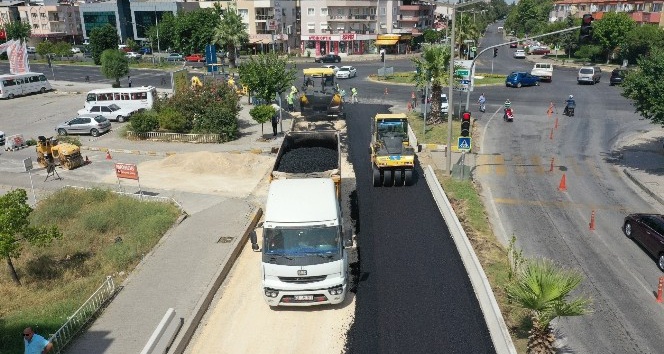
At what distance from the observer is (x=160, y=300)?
14.0m

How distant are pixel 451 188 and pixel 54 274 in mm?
16272

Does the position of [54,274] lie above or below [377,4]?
below

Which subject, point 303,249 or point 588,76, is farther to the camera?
point 588,76

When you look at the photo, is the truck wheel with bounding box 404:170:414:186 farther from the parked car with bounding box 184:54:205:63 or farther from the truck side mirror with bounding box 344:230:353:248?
the parked car with bounding box 184:54:205:63

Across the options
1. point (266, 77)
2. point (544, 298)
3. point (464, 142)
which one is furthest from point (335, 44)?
point (544, 298)

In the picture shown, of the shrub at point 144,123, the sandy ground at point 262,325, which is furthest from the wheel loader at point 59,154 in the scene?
the sandy ground at point 262,325

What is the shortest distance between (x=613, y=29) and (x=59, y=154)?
67728 mm

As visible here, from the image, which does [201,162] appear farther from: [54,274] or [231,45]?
[231,45]

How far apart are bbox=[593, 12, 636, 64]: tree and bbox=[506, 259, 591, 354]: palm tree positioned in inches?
2651

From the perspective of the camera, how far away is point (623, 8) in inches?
3191

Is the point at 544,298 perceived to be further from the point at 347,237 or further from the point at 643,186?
the point at 643,186

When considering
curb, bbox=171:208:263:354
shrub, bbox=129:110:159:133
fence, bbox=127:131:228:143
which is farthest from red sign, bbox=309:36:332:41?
curb, bbox=171:208:263:354

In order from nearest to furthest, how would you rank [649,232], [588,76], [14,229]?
1. [14,229]
2. [649,232]
3. [588,76]

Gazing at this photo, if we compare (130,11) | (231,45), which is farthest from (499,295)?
(130,11)
